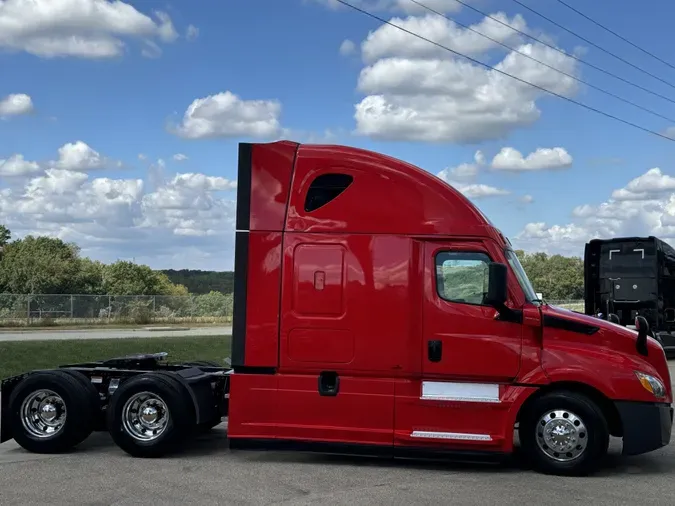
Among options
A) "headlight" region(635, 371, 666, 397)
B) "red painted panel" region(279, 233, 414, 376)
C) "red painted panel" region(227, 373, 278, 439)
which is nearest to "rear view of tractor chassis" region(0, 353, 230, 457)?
"red painted panel" region(227, 373, 278, 439)

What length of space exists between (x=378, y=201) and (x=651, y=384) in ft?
10.6

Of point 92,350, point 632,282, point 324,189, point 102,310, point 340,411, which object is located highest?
point 324,189

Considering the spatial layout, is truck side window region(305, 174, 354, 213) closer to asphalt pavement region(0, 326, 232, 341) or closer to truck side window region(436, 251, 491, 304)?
truck side window region(436, 251, 491, 304)

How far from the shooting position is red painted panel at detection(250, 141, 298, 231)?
334 inches

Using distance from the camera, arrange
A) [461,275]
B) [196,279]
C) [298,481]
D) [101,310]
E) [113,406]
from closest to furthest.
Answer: [298,481], [461,275], [113,406], [101,310], [196,279]

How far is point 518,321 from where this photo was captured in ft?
26.4

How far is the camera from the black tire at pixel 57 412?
348 inches

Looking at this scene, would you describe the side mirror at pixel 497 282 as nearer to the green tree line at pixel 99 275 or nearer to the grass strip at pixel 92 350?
the grass strip at pixel 92 350

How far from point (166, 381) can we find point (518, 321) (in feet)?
12.2

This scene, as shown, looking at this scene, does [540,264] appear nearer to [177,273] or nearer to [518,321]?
[177,273]

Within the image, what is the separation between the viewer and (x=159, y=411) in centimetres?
875

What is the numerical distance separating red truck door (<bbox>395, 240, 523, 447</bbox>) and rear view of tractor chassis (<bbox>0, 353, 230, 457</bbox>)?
225 centimetres

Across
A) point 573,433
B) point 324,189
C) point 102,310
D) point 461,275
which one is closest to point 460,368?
point 461,275

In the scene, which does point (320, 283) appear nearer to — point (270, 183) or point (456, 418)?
point (270, 183)
